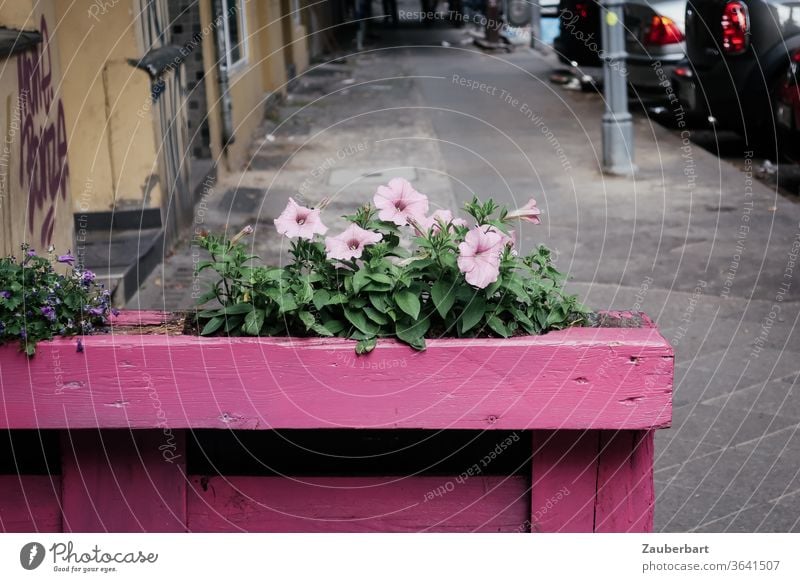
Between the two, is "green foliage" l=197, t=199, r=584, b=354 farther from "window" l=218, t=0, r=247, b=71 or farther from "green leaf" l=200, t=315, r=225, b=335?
"window" l=218, t=0, r=247, b=71

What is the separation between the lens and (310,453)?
225 cm

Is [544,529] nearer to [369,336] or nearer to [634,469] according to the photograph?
[634,469]

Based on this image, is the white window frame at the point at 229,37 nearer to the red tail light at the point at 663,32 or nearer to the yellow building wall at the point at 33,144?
the red tail light at the point at 663,32

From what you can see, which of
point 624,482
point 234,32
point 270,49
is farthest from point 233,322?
point 270,49

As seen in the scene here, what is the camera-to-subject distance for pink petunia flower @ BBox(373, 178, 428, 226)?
88.4 inches

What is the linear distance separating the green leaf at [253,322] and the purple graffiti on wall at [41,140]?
2.54 m

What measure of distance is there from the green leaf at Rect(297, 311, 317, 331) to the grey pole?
6.87 m

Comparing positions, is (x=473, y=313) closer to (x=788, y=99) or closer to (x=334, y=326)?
(x=334, y=326)

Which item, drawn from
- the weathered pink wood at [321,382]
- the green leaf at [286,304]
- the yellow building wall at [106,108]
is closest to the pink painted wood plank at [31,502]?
the weathered pink wood at [321,382]

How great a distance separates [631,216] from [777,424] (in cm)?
355

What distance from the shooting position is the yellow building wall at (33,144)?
4102mm

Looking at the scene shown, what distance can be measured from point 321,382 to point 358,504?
32 centimetres

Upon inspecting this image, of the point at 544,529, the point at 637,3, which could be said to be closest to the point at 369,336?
the point at 544,529

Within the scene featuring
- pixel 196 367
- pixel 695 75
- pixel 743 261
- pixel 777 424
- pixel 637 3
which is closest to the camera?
pixel 196 367
